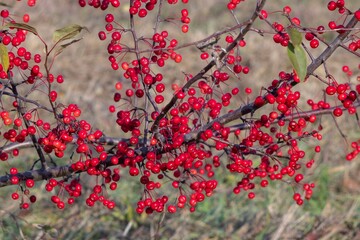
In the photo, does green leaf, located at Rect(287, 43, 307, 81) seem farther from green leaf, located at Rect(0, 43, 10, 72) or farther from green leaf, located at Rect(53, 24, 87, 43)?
green leaf, located at Rect(0, 43, 10, 72)

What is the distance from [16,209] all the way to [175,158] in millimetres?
1956

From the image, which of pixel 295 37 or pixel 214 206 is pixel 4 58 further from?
pixel 214 206

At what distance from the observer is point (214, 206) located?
13.1 feet

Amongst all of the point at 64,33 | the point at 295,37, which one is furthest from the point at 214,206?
the point at 295,37

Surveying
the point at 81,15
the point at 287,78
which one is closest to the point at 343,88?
the point at 287,78

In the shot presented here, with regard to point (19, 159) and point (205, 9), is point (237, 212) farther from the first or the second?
point (205, 9)

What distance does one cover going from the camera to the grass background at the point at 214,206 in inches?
141

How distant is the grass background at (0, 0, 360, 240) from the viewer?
3586mm

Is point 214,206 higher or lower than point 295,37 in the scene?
higher

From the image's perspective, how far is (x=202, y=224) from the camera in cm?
375

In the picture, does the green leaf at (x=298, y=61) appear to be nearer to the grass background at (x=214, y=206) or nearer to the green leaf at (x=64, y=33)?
the green leaf at (x=64, y=33)

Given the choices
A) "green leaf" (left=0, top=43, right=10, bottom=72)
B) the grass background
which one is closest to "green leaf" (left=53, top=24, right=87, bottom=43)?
"green leaf" (left=0, top=43, right=10, bottom=72)

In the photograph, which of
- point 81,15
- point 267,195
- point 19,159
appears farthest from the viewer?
point 81,15

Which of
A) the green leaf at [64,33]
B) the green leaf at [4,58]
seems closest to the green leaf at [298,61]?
the green leaf at [64,33]
